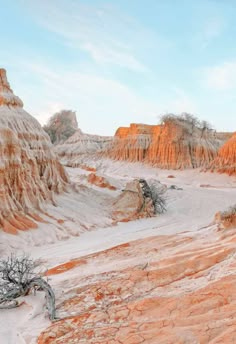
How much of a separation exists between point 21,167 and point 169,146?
28638 mm

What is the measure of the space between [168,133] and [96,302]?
1408 inches

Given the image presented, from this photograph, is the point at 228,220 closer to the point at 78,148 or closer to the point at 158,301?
the point at 158,301

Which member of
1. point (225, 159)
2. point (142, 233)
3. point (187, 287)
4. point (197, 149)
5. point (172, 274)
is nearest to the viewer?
point (187, 287)

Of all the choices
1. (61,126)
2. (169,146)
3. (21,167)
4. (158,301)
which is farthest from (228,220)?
(61,126)

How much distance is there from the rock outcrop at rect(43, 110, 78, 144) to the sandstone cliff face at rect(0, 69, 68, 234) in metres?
37.1

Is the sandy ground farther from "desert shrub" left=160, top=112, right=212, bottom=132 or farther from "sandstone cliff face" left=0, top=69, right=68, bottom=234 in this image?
"desert shrub" left=160, top=112, right=212, bottom=132

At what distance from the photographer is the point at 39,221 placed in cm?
1094

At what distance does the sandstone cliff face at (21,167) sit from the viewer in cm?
1046

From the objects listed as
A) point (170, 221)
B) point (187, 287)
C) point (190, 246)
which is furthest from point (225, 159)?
point (187, 287)


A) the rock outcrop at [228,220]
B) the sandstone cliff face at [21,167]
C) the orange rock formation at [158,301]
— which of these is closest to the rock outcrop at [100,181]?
the sandstone cliff face at [21,167]

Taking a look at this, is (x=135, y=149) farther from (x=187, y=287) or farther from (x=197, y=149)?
(x=187, y=287)

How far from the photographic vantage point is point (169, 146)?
127ft

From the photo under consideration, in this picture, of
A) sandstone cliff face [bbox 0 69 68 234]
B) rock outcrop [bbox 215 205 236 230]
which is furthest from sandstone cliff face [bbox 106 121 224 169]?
Answer: rock outcrop [bbox 215 205 236 230]

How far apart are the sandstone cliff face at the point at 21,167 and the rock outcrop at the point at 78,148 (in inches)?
985
